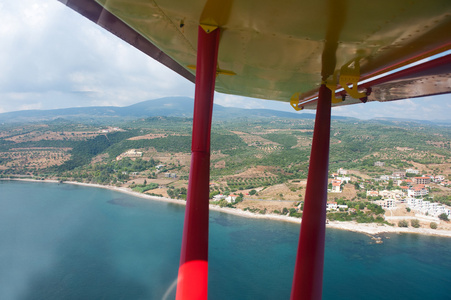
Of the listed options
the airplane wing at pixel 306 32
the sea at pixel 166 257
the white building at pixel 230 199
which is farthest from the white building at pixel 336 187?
the airplane wing at pixel 306 32

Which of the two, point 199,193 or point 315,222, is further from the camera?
point 315,222

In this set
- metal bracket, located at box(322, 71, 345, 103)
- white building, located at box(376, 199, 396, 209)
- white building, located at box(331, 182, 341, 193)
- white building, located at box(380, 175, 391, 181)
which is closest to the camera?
metal bracket, located at box(322, 71, 345, 103)

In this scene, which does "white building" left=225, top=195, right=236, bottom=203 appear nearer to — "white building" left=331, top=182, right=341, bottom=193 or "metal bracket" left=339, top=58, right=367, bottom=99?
"white building" left=331, top=182, right=341, bottom=193

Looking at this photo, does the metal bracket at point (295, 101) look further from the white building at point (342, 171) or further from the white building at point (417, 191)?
the white building at point (417, 191)

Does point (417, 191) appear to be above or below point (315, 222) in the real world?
below

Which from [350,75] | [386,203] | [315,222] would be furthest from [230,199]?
[350,75]

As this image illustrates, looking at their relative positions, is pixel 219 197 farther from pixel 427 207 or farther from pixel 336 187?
pixel 427 207

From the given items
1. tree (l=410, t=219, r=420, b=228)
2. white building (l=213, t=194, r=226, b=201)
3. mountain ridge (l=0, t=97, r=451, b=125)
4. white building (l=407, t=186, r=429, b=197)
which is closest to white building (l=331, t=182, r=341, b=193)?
white building (l=407, t=186, r=429, b=197)
